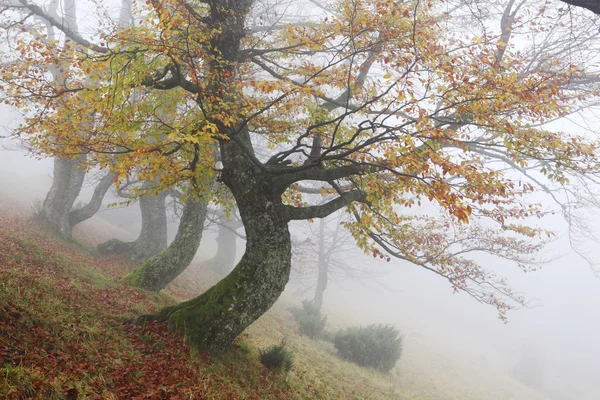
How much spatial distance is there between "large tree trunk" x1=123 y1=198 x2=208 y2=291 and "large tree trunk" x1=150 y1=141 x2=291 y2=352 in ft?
10.3

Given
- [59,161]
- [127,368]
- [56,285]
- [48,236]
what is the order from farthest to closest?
[59,161], [48,236], [56,285], [127,368]

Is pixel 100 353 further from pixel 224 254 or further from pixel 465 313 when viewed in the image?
pixel 465 313

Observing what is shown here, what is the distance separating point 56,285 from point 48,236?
24.1ft

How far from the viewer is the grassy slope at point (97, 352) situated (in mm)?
3529

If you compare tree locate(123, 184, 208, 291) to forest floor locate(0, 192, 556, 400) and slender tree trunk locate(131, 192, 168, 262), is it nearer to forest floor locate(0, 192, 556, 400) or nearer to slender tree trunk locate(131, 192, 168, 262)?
forest floor locate(0, 192, 556, 400)

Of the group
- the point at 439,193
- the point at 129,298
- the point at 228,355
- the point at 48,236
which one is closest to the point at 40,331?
the point at 228,355

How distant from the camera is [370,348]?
1362cm

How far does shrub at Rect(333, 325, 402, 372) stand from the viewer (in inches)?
535

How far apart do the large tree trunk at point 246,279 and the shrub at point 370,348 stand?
29.7 ft

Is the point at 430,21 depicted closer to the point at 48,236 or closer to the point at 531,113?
the point at 531,113

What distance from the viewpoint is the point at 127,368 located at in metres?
4.30

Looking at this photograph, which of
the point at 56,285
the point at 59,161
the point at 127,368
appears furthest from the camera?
the point at 59,161

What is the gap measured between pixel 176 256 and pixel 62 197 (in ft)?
23.1

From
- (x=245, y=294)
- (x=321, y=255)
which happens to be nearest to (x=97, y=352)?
(x=245, y=294)
